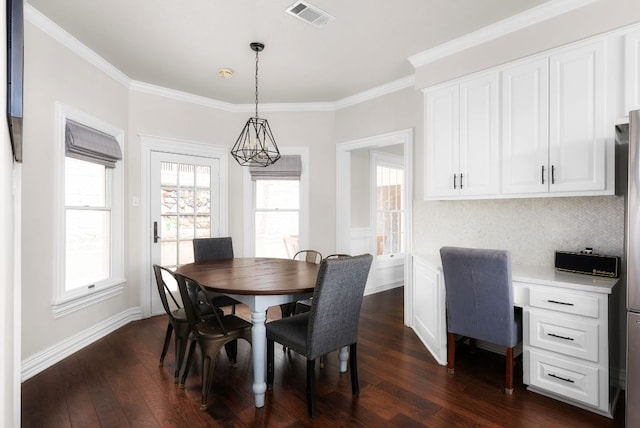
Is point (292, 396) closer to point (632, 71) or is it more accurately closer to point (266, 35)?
point (266, 35)

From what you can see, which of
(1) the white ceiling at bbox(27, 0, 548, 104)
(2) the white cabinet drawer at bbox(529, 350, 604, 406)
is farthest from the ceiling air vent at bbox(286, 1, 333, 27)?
(2) the white cabinet drawer at bbox(529, 350, 604, 406)

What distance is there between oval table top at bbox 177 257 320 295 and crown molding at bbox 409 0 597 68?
7.28 ft

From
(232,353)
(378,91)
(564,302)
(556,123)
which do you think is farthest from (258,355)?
(378,91)

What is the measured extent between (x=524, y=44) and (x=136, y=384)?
3.82 meters

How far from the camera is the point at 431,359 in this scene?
2.93m

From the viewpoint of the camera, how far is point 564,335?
2.25 m

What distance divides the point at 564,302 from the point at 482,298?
478 millimetres

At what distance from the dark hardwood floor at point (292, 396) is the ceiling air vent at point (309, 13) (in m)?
2.74

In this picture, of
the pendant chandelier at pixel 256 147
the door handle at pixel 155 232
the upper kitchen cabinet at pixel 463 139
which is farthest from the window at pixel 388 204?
the door handle at pixel 155 232

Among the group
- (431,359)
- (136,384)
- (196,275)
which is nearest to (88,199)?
(196,275)

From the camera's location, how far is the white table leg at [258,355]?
7.30ft

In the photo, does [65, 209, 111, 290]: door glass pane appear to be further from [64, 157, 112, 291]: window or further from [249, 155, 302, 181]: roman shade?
[249, 155, 302, 181]: roman shade

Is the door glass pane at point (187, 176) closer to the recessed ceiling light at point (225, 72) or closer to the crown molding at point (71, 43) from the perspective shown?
the crown molding at point (71, 43)

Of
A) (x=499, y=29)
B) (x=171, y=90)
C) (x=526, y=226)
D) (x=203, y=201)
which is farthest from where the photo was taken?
(x=203, y=201)
